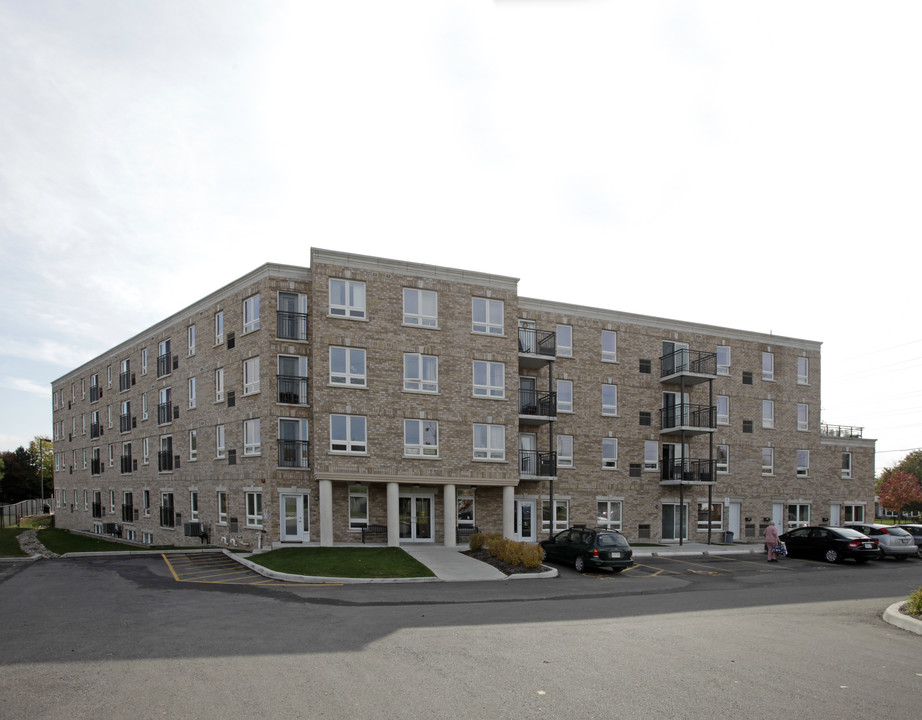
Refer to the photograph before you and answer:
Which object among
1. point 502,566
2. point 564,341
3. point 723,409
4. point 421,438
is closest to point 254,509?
point 421,438

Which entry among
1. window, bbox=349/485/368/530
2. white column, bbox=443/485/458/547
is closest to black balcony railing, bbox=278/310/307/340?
window, bbox=349/485/368/530

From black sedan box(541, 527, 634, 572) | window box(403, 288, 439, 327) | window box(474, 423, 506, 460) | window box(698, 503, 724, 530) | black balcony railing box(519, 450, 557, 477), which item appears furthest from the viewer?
window box(698, 503, 724, 530)

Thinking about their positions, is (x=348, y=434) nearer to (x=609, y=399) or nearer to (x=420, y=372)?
(x=420, y=372)

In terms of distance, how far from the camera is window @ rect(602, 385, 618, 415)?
32.2 metres

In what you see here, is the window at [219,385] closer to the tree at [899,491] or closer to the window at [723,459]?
the window at [723,459]

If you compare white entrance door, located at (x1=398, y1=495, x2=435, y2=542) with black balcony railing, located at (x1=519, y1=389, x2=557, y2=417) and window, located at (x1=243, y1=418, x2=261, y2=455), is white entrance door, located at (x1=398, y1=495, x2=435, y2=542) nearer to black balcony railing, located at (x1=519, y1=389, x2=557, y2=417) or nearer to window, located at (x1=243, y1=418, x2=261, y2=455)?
black balcony railing, located at (x1=519, y1=389, x2=557, y2=417)

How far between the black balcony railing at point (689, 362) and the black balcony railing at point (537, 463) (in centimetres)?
872

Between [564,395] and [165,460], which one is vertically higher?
[564,395]

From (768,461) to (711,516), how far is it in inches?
214

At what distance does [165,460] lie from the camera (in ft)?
108

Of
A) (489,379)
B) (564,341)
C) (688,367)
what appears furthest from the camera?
(688,367)

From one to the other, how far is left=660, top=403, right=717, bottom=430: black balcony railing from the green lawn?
16.8 m

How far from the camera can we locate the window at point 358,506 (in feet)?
85.9

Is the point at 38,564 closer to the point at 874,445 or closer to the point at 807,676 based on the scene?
the point at 807,676
